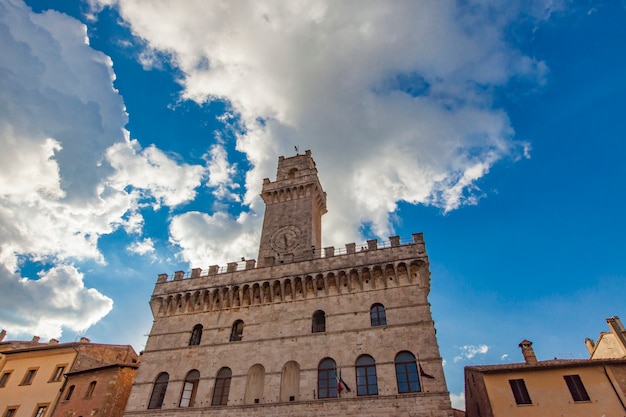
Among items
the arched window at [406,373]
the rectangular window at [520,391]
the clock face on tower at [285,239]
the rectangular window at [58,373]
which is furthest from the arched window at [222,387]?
the rectangular window at [520,391]

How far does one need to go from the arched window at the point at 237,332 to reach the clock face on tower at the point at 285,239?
21.9 feet

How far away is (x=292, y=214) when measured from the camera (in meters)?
31.6

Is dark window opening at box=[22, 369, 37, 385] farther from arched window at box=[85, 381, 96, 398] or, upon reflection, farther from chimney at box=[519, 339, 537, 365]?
chimney at box=[519, 339, 537, 365]

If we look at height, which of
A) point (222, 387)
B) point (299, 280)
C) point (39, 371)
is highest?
point (299, 280)

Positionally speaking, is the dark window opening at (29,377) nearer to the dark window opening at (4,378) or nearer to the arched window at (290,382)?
the dark window opening at (4,378)

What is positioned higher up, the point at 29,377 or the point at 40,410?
the point at 29,377

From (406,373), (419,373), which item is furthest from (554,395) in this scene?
(406,373)

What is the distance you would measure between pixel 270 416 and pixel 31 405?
18328mm

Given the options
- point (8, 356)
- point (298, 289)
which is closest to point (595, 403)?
point (298, 289)

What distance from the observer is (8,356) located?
30.0 meters

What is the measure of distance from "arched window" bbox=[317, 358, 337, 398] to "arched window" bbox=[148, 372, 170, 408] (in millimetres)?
9219

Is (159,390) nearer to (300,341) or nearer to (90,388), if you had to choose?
(90,388)

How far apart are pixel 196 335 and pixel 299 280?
740 centimetres

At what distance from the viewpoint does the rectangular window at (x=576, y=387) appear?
61.4 ft
